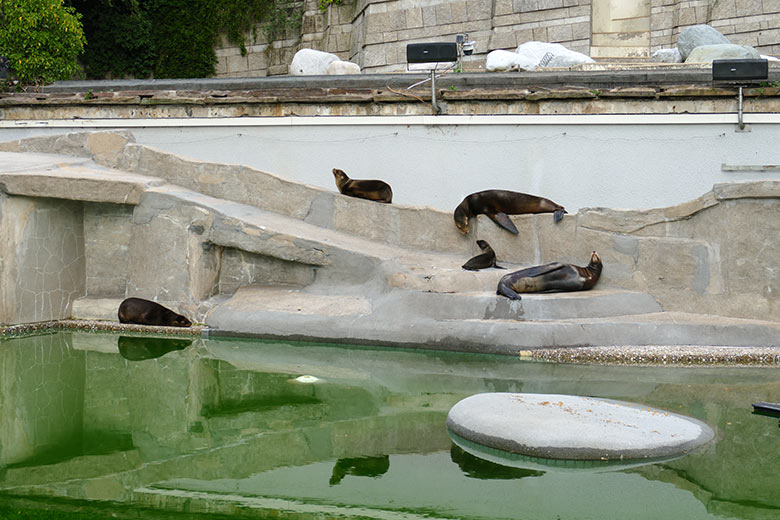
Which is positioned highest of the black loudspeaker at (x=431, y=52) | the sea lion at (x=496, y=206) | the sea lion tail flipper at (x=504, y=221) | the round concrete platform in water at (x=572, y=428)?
the black loudspeaker at (x=431, y=52)

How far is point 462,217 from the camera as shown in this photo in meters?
11.5

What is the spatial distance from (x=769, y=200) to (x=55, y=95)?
9952 millimetres

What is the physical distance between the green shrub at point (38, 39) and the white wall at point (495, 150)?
4.31 feet

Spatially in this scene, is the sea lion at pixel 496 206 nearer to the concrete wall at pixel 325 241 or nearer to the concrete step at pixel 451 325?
the concrete wall at pixel 325 241

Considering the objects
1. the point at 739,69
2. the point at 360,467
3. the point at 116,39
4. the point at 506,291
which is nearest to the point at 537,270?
the point at 506,291

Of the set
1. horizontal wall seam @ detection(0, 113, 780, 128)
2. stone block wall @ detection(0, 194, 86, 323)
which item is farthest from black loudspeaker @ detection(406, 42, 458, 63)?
stone block wall @ detection(0, 194, 86, 323)

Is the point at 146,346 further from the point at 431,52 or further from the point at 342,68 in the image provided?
the point at 342,68

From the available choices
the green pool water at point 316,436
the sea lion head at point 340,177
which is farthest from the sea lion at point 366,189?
the green pool water at point 316,436

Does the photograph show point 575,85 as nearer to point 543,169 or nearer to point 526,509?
point 543,169

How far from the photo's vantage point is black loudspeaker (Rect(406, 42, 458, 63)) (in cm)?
1288

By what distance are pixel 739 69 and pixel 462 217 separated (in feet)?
13.3

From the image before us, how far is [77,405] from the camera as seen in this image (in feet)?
27.8

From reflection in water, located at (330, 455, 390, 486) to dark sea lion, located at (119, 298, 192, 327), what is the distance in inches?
185

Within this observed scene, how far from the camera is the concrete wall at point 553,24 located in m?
18.3
